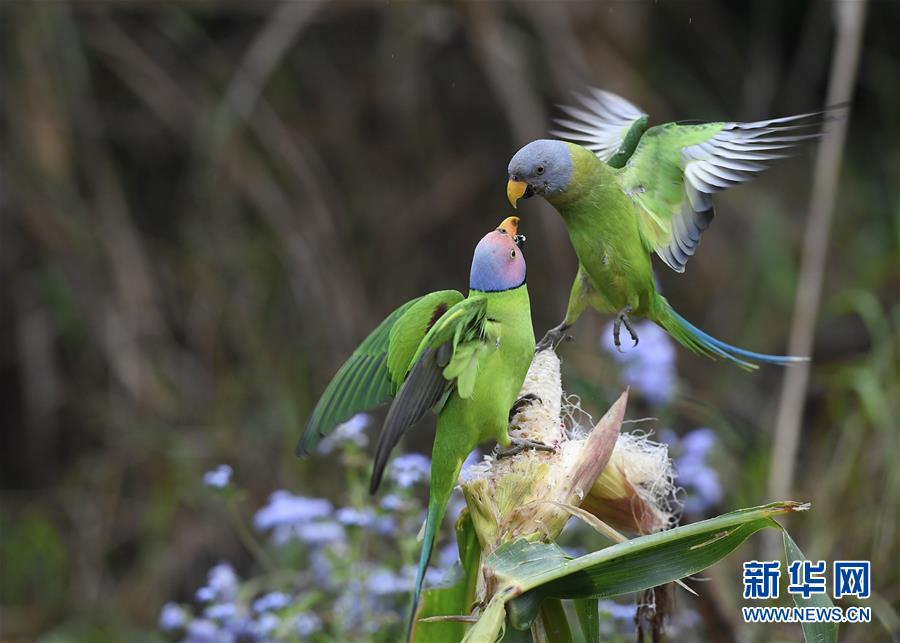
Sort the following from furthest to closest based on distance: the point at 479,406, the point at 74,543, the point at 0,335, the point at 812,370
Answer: the point at 0,335, the point at 74,543, the point at 812,370, the point at 479,406

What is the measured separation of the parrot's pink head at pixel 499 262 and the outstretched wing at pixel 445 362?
0.09ft

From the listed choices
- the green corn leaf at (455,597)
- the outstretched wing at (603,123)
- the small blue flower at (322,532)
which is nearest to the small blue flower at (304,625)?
the small blue flower at (322,532)

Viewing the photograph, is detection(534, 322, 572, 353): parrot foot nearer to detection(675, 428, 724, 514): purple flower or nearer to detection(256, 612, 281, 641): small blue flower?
detection(256, 612, 281, 641): small blue flower

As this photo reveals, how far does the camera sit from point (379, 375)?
1524 millimetres

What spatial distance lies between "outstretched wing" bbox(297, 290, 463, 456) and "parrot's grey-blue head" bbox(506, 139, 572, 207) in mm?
169

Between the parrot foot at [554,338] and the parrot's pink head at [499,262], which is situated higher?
the parrot foot at [554,338]

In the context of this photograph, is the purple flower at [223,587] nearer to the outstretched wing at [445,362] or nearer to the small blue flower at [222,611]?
the small blue flower at [222,611]

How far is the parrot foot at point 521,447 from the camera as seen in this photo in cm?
149

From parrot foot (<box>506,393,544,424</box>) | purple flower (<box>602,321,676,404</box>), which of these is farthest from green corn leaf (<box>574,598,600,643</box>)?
purple flower (<box>602,321,676,404</box>)

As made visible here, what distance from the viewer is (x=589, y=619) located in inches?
56.9

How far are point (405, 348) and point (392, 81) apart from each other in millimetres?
3169

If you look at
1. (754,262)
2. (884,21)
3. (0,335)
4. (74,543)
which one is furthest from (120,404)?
A: (884,21)

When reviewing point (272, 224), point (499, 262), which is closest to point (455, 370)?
point (499, 262)

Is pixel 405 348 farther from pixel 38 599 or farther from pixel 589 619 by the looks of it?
pixel 38 599
